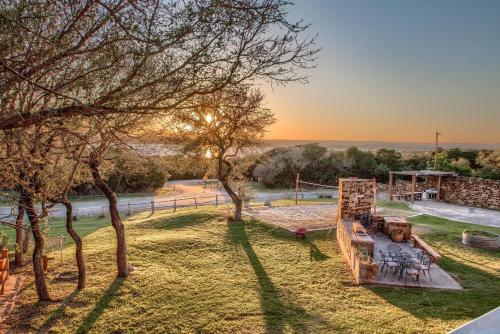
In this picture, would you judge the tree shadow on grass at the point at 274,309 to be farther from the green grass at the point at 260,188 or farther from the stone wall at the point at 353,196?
the green grass at the point at 260,188

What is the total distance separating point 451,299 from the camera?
786 cm

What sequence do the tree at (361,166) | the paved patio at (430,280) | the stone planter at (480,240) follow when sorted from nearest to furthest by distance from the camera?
the paved patio at (430,280)
the stone planter at (480,240)
the tree at (361,166)

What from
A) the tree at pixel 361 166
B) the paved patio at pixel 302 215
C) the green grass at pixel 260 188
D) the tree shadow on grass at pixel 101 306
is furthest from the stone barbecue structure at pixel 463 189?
the tree shadow on grass at pixel 101 306

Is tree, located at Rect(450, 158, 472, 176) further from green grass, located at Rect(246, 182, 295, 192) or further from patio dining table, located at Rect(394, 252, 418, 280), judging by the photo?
patio dining table, located at Rect(394, 252, 418, 280)

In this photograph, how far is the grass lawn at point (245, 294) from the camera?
6891 millimetres

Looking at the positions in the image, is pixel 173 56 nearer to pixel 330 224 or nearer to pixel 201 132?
pixel 201 132

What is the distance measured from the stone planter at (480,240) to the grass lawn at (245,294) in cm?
54

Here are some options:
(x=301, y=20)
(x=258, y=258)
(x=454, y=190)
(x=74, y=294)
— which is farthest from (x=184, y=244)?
(x=454, y=190)

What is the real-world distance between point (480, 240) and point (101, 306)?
11.9 meters

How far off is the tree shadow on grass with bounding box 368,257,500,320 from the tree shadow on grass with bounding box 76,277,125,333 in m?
5.87

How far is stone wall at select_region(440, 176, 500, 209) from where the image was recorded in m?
22.0

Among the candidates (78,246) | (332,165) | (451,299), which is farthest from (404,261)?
(332,165)

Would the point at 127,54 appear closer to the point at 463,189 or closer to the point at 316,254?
the point at 316,254

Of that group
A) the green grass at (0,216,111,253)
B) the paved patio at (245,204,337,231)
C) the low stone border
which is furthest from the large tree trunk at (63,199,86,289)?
the paved patio at (245,204,337,231)
